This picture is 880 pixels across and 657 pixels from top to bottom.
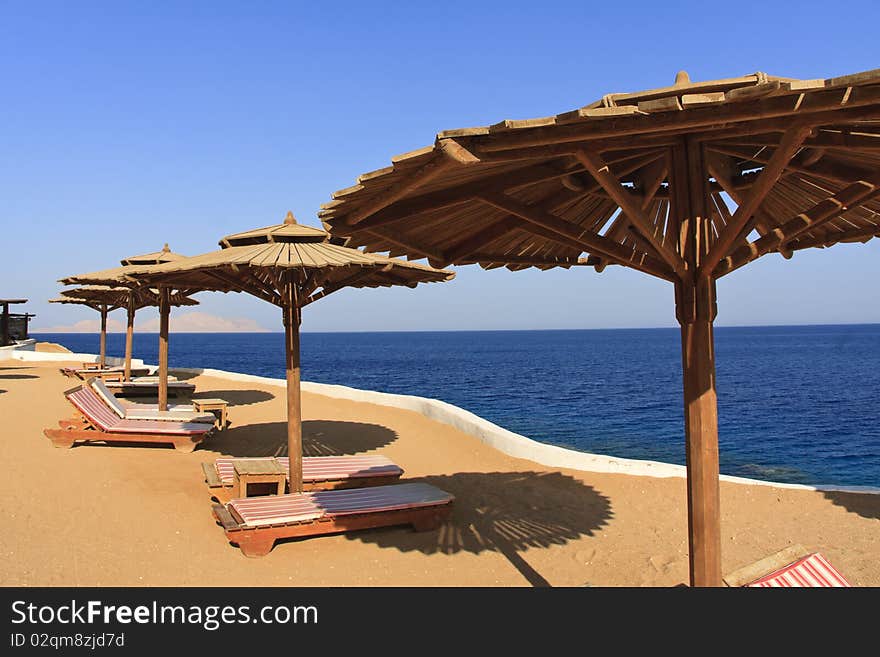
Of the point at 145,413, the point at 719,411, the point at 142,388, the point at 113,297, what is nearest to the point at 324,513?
the point at 145,413

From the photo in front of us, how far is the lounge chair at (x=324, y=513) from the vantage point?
5.91 metres

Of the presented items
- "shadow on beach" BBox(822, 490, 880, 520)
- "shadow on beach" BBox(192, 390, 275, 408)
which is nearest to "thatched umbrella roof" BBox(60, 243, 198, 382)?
"shadow on beach" BBox(192, 390, 275, 408)

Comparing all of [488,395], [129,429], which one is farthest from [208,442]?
[488,395]

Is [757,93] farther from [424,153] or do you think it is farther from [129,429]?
[129,429]

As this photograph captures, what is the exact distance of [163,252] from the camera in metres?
13.7

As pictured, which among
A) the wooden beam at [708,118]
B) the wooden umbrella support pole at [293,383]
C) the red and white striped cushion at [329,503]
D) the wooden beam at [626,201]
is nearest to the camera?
the wooden beam at [708,118]

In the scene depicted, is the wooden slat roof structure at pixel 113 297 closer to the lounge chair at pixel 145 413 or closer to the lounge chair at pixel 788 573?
the lounge chair at pixel 145 413

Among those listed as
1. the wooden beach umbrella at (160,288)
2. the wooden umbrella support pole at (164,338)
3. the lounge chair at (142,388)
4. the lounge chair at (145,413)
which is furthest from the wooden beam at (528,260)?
the lounge chair at (142,388)

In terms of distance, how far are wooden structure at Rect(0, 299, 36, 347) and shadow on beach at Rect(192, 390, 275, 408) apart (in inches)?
992

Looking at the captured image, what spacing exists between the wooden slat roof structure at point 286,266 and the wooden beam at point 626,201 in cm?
396

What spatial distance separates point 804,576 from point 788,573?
16 cm

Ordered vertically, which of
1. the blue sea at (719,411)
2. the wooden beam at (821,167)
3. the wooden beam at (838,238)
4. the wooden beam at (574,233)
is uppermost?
the wooden beam at (821,167)
